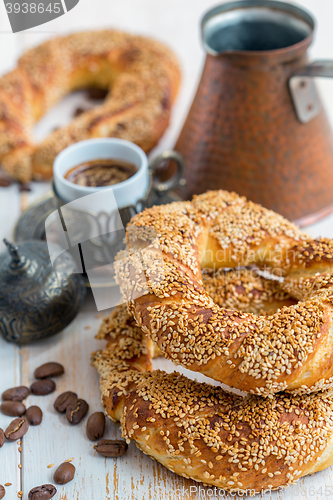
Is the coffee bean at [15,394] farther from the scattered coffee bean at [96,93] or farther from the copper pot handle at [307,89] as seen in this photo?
the scattered coffee bean at [96,93]

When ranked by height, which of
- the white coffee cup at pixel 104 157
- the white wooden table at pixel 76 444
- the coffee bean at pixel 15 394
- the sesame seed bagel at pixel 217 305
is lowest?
the white wooden table at pixel 76 444

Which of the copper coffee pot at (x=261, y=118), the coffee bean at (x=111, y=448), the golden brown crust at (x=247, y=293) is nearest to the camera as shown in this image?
the coffee bean at (x=111, y=448)

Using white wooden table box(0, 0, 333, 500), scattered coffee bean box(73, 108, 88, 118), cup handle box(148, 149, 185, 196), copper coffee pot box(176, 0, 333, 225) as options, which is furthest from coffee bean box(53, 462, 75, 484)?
scattered coffee bean box(73, 108, 88, 118)

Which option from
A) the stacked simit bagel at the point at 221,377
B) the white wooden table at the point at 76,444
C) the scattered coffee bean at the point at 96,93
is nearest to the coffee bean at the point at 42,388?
the white wooden table at the point at 76,444

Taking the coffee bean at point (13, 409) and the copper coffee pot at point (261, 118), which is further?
the copper coffee pot at point (261, 118)

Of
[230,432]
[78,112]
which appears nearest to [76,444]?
[230,432]

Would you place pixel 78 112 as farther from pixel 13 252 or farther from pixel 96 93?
pixel 13 252

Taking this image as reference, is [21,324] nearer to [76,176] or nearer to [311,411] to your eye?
[76,176]

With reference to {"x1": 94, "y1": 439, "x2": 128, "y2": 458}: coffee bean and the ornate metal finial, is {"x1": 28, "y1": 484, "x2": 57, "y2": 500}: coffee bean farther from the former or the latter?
the ornate metal finial
